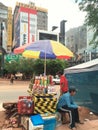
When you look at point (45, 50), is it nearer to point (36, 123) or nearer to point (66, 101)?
point (66, 101)

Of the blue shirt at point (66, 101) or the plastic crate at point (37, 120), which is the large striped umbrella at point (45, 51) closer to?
the blue shirt at point (66, 101)

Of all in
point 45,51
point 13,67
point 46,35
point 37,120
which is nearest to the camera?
point 37,120

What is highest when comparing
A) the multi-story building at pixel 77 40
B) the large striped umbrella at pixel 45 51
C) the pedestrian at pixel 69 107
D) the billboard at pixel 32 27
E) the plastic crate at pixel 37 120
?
the billboard at pixel 32 27

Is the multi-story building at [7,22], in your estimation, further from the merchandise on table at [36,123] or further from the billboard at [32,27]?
the merchandise on table at [36,123]

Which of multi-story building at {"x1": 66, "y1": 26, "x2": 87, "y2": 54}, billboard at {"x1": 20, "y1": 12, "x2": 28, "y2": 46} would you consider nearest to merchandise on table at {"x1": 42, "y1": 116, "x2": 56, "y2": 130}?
multi-story building at {"x1": 66, "y1": 26, "x2": 87, "y2": 54}

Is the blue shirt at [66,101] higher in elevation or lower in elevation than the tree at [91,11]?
lower

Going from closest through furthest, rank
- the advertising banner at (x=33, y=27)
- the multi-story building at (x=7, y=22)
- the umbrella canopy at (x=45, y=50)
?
the umbrella canopy at (x=45, y=50)
the multi-story building at (x=7, y=22)
the advertising banner at (x=33, y=27)

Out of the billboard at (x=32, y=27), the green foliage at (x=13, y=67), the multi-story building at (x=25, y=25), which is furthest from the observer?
the billboard at (x=32, y=27)

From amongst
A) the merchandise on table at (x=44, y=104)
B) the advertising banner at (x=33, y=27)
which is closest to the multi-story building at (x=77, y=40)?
the advertising banner at (x=33, y=27)

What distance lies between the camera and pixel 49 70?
5109 cm

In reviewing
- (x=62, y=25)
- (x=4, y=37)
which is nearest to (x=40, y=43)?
(x=4, y=37)

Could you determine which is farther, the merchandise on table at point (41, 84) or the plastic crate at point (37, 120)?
the merchandise on table at point (41, 84)

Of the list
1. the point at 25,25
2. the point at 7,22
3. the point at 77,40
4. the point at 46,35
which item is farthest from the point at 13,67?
the point at 46,35

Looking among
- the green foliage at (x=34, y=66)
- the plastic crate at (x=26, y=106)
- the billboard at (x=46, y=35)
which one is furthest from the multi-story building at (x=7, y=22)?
the plastic crate at (x=26, y=106)
